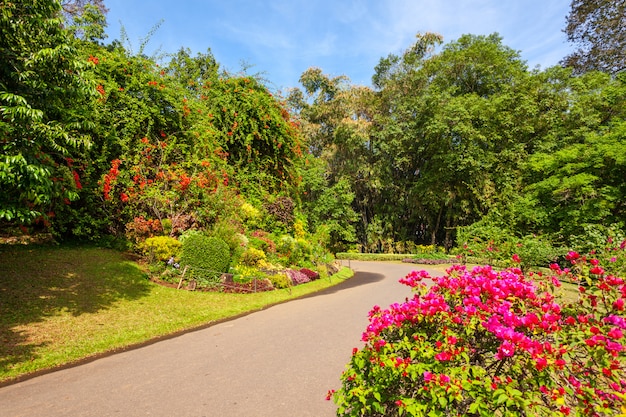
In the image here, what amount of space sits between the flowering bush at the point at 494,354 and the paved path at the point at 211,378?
1.54 meters

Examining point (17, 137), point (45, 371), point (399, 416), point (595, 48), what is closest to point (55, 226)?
point (17, 137)

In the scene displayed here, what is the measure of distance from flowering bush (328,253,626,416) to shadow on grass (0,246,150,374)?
557 centimetres

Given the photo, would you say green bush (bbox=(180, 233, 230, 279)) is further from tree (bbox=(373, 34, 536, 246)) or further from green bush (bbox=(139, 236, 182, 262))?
tree (bbox=(373, 34, 536, 246))

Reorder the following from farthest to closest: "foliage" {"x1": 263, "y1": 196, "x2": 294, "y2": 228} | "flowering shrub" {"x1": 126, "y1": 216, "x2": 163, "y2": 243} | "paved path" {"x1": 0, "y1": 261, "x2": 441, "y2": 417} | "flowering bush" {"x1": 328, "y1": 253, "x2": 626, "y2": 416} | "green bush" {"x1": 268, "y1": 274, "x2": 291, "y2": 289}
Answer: "foliage" {"x1": 263, "y1": 196, "x2": 294, "y2": 228}
"green bush" {"x1": 268, "y1": 274, "x2": 291, "y2": 289}
"flowering shrub" {"x1": 126, "y1": 216, "x2": 163, "y2": 243}
"paved path" {"x1": 0, "y1": 261, "x2": 441, "y2": 417}
"flowering bush" {"x1": 328, "y1": 253, "x2": 626, "y2": 416}

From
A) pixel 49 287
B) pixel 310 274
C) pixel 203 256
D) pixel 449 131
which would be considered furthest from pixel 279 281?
pixel 449 131

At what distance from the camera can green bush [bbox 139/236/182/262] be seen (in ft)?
33.7

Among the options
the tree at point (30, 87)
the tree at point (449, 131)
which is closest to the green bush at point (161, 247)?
the tree at point (30, 87)

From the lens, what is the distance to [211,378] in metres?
4.57

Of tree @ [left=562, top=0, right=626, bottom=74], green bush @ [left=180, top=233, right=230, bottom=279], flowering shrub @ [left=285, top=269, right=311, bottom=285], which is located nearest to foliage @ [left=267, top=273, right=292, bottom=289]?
flowering shrub @ [left=285, top=269, right=311, bottom=285]

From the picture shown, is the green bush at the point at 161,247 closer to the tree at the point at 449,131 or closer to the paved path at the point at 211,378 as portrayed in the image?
the paved path at the point at 211,378

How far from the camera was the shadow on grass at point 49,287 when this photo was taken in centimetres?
561

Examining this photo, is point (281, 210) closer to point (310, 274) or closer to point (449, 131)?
point (310, 274)

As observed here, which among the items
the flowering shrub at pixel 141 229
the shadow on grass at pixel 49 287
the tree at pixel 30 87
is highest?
the tree at pixel 30 87

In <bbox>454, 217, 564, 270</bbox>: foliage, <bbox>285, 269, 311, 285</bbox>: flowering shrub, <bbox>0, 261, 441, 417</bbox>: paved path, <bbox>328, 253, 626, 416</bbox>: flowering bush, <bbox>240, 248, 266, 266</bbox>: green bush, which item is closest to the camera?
<bbox>328, 253, 626, 416</bbox>: flowering bush
